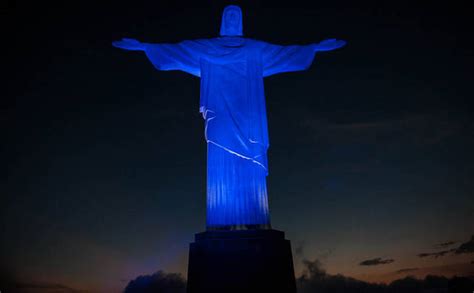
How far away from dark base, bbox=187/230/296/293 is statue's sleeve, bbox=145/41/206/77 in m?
3.57

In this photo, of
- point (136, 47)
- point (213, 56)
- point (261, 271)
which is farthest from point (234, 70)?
point (261, 271)

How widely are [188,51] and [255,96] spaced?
5.54ft

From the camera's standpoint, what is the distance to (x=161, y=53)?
8828 millimetres

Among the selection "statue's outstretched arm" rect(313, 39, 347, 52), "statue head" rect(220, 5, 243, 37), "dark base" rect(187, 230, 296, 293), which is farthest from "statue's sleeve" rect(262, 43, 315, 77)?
"dark base" rect(187, 230, 296, 293)

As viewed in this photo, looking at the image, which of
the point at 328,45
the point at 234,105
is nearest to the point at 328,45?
the point at 328,45

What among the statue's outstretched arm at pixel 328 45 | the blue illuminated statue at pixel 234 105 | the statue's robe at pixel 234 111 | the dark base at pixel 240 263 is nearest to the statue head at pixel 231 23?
the blue illuminated statue at pixel 234 105

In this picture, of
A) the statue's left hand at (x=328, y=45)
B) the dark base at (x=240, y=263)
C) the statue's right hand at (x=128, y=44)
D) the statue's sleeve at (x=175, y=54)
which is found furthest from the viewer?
the statue's left hand at (x=328, y=45)

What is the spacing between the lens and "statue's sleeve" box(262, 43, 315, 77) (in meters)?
9.15

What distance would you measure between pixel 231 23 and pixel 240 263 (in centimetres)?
505

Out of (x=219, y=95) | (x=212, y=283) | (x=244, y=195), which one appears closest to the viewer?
(x=212, y=283)

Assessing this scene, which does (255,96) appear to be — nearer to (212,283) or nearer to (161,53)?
(161,53)

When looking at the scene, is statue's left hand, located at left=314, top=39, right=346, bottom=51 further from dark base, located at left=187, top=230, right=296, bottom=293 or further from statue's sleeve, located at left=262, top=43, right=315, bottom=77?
dark base, located at left=187, top=230, right=296, bottom=293

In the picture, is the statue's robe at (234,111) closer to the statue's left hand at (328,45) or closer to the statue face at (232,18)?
the statue's left hand at (328,45)

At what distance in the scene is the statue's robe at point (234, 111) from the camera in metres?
8.03
